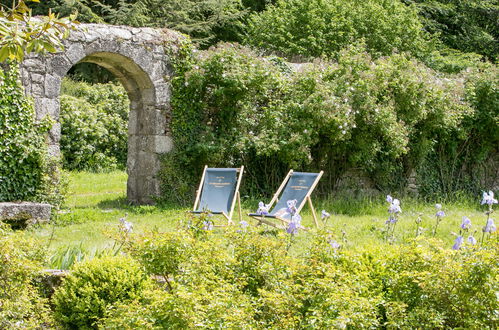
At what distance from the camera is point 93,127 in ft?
44.3

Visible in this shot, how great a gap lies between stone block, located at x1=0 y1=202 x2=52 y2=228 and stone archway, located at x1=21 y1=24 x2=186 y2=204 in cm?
99

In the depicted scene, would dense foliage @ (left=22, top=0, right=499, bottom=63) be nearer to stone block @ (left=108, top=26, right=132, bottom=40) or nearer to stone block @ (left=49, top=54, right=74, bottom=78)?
stone block @ (left=108, top=26, right=132, bottom=40)

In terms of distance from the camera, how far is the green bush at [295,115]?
29.6 feet

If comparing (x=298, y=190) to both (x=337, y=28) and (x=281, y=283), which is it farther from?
(x=337, y=28)

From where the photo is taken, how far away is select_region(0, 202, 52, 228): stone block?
6949mm

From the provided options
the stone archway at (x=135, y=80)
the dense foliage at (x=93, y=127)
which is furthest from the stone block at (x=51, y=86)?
the dense foliage at (x=93, y=127)

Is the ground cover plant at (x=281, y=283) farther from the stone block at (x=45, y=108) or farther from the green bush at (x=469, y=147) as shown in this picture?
the green bush at (x=469, y=147)

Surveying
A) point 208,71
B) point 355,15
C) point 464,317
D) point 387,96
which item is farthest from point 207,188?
point 355,15

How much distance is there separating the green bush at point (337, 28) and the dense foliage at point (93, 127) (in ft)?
14.6

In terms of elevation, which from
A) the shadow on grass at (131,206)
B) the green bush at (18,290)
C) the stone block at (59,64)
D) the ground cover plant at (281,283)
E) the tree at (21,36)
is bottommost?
the shadow on grass at (131,206)

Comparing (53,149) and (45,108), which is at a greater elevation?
(45,108)

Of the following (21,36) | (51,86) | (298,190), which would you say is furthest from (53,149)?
(21,36)

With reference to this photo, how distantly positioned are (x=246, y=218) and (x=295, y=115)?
2.05 metres

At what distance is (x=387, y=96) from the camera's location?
379 inches
